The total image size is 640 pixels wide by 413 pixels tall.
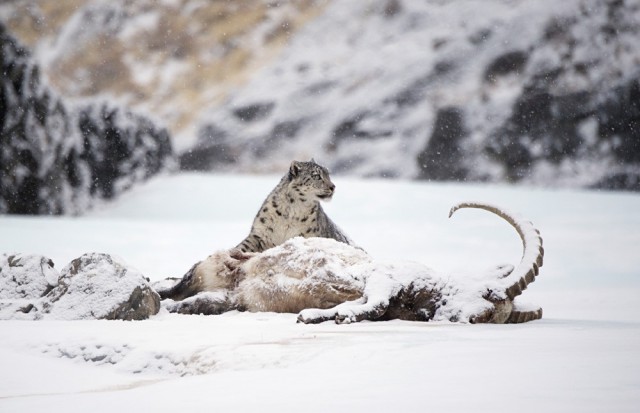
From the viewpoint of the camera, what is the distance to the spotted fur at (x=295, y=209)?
8.46 meters

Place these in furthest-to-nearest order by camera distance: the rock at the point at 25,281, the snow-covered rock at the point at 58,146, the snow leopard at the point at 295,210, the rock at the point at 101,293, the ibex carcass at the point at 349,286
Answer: the snow-covered rock at the point at 58,146 < the snow leopard at the point at 295,210 < the rock at the point at 25,281 < the rock at the point at 101,293 < the ibex carcass at the point at 349,286

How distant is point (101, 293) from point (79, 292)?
0.14 metres

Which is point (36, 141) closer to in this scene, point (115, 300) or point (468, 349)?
point (115, 300)

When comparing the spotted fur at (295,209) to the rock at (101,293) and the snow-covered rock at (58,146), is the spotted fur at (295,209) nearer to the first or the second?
the rock at (101,293)

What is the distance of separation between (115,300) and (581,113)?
978 inches

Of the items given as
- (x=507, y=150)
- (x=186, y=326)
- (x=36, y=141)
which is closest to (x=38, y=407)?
(x=186, y=326)

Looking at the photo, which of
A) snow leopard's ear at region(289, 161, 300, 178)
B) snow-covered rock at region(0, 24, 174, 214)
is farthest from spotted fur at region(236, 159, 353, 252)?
snow-covered rock at region(0, 24, 174, 214)

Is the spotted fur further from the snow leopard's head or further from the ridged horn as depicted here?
the ridged horn

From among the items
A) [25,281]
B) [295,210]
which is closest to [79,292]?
[25,281]

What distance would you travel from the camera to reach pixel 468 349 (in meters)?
4.19

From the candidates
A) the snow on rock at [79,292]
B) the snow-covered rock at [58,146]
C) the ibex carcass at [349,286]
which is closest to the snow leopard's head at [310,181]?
the ibex carcass at [349,286]

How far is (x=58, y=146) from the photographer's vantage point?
18.5 meters

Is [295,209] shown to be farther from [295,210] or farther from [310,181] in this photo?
[310,181]

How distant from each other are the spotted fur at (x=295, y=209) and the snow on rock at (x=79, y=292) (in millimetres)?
2748
